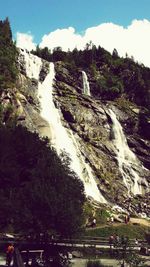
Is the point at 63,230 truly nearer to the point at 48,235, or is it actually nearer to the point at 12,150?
the point at 48,235

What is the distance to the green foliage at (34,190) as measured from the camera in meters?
39.2

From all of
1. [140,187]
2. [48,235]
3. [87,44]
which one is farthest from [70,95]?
[87,44]

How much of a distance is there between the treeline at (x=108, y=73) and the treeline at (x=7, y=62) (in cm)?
1718

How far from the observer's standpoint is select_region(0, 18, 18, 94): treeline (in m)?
86.9

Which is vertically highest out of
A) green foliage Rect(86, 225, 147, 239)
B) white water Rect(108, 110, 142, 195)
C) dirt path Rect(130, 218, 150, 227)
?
white water Rect(108, 110, 142, 195)

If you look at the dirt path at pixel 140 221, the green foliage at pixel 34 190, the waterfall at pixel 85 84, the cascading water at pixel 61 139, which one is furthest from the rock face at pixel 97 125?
the green foliage at pixel 34 190

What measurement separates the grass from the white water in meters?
22.4

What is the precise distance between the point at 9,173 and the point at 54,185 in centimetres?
790

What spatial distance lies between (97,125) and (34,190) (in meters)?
55.6

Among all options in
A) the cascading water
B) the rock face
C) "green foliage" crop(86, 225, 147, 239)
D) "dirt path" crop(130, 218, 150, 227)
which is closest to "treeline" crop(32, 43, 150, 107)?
the rock face

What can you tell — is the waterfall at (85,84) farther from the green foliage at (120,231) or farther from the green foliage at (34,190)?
the green foliage at (34,190)

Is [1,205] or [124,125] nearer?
[1,205]

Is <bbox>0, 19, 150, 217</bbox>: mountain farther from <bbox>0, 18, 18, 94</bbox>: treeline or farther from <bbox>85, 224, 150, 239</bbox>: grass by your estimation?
<bbox>85, 224, 150, 239</bbox>: grass

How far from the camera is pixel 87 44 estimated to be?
188m
